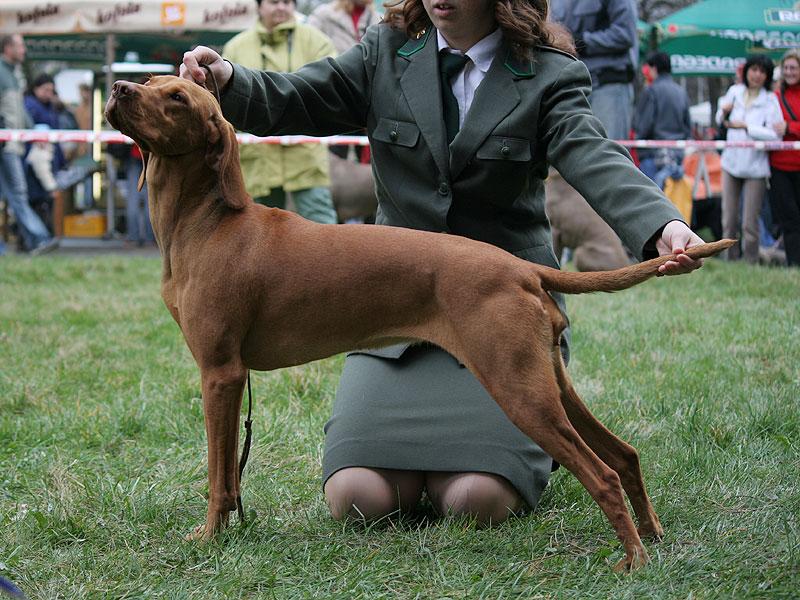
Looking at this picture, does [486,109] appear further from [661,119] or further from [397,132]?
[661,119]

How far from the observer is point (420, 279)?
2859mm

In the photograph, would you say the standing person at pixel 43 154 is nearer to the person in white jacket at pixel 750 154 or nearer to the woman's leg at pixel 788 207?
the person in white jacket at pixel 750 154

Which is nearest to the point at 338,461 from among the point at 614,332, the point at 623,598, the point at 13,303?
the point at 623,598

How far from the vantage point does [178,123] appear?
282 centimetres

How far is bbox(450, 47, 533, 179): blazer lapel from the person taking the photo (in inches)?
131

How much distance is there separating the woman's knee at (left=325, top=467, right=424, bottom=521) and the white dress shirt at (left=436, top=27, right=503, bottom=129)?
1.26 m

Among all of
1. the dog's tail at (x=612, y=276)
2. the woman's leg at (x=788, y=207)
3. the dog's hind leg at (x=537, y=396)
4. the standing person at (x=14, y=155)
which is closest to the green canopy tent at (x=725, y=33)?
the woman's leg at (x=788, y=207)

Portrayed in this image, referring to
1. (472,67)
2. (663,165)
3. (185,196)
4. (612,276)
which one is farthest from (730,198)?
(185,196)

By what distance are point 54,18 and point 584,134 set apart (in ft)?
40.9

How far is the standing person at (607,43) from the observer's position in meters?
7.97

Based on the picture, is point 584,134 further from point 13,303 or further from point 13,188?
point 13,188

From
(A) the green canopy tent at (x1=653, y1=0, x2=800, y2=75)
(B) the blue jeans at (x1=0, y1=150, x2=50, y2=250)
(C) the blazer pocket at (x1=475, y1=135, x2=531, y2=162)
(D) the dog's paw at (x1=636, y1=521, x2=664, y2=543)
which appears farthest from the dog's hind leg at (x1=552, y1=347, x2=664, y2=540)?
(A) the green canopy tent at (x1=653, y1=0, x2=800, y2=75)

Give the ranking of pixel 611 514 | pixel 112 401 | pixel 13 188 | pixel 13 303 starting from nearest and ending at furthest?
pixel 611 514, pixel 112 401, pixel 13 303, pixel 13 188

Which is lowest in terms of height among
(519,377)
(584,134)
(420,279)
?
(519,377)
